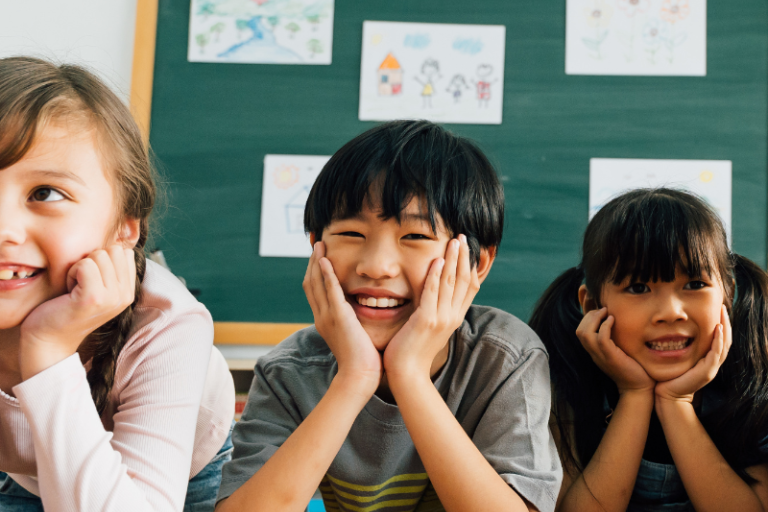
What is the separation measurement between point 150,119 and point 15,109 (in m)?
1.30

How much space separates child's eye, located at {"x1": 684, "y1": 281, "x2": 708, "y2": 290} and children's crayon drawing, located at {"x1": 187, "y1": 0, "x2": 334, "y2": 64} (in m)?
1.37

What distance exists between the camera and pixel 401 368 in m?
0.86

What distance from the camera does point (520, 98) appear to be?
1.94 meters

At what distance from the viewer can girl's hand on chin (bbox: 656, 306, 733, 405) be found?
3.23 ft

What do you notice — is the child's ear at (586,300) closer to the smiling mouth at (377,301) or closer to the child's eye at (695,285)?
the child's eye at (695,285)

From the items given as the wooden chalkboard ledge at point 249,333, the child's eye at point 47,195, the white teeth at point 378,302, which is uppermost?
the child's eye at point 47,195

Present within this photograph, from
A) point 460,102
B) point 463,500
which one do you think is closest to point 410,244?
point 463,500

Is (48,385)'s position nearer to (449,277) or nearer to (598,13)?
(449,277)

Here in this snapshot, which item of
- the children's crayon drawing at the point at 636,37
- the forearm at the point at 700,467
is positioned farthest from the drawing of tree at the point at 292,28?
the forearm at the point at 700,467

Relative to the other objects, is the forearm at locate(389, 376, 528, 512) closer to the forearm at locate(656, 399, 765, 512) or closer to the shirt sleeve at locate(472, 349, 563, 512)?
the shirt sleeve at locate(472, 349, 563, 512)

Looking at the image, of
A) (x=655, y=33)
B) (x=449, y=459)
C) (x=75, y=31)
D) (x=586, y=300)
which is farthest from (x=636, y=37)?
(x=75, y=31)

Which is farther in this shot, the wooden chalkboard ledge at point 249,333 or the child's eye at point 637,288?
the wooden chalkboard ledge at point 249,333

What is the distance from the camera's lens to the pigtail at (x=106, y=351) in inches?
33.0

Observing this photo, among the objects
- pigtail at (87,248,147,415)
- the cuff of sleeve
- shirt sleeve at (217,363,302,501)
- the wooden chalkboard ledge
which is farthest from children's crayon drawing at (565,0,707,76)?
the cuff of sleeve
